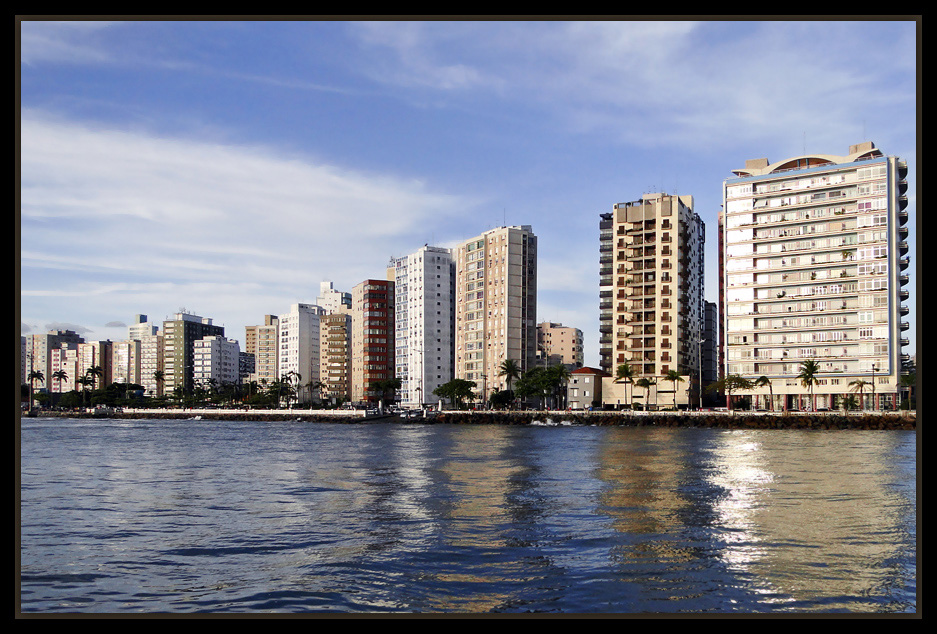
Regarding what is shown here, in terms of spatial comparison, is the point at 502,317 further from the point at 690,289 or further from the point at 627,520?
the point at 627,520

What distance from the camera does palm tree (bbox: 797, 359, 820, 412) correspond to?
133875mm

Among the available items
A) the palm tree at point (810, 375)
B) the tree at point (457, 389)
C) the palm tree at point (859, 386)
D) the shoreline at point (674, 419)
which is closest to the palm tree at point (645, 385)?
the shoreline at point (674, 419)

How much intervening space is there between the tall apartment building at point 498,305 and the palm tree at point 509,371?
507 centimetres

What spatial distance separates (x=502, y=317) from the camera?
618ft

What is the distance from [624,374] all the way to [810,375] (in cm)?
3627

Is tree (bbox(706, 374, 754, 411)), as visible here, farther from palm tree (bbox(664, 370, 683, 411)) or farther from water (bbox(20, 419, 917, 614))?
water (bbox(20, 419, 917, 614))

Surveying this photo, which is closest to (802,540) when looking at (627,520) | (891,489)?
(627,520)

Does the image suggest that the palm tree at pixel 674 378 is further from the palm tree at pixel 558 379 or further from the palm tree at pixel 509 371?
the palm tree at pixel 509 371

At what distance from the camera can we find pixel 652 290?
541 ft

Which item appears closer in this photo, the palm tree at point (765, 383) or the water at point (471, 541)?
the water at point (471, 541)

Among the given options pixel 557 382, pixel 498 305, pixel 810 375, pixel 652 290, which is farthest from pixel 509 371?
pixel 810 375

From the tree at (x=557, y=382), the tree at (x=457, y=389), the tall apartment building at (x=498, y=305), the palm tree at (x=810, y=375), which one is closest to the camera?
the palm tree at (x=810, y=375)

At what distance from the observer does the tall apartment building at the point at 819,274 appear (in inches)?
5285

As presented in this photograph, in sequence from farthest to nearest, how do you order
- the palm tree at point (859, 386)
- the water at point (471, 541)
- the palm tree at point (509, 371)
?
the palm tree at point (509, 371) < the palm tree at point (859, 386) < the water at point (471, 541)
